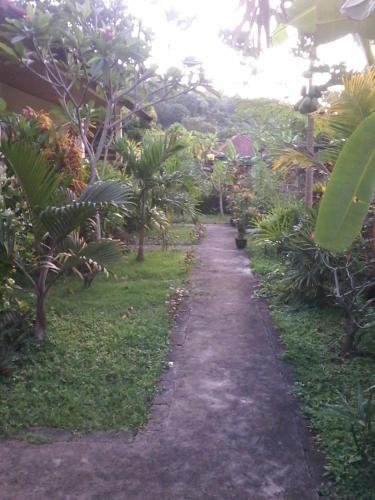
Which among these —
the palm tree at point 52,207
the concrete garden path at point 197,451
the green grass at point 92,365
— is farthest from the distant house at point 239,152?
the concrete garden path at point 197,451

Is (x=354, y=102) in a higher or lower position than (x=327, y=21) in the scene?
lower

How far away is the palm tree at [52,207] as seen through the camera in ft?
13.6

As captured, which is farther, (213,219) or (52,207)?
A: (213,219)

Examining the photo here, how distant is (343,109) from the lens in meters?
3.96

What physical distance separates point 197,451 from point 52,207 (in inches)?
90.9

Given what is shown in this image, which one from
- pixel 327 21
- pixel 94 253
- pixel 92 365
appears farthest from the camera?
pixel 94 253

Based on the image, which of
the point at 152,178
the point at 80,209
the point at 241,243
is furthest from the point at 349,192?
the point at 241,243

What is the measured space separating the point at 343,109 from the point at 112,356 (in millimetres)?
2894

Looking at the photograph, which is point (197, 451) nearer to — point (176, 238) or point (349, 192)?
point (349, 192)

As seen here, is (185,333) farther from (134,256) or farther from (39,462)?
(134,256)

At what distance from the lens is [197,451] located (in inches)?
121

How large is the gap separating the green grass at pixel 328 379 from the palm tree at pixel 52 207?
6.85 feet

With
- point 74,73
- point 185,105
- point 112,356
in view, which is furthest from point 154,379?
point 185,105

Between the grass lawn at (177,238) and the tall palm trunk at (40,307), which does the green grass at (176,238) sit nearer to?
the grass lawn at (177,238)
